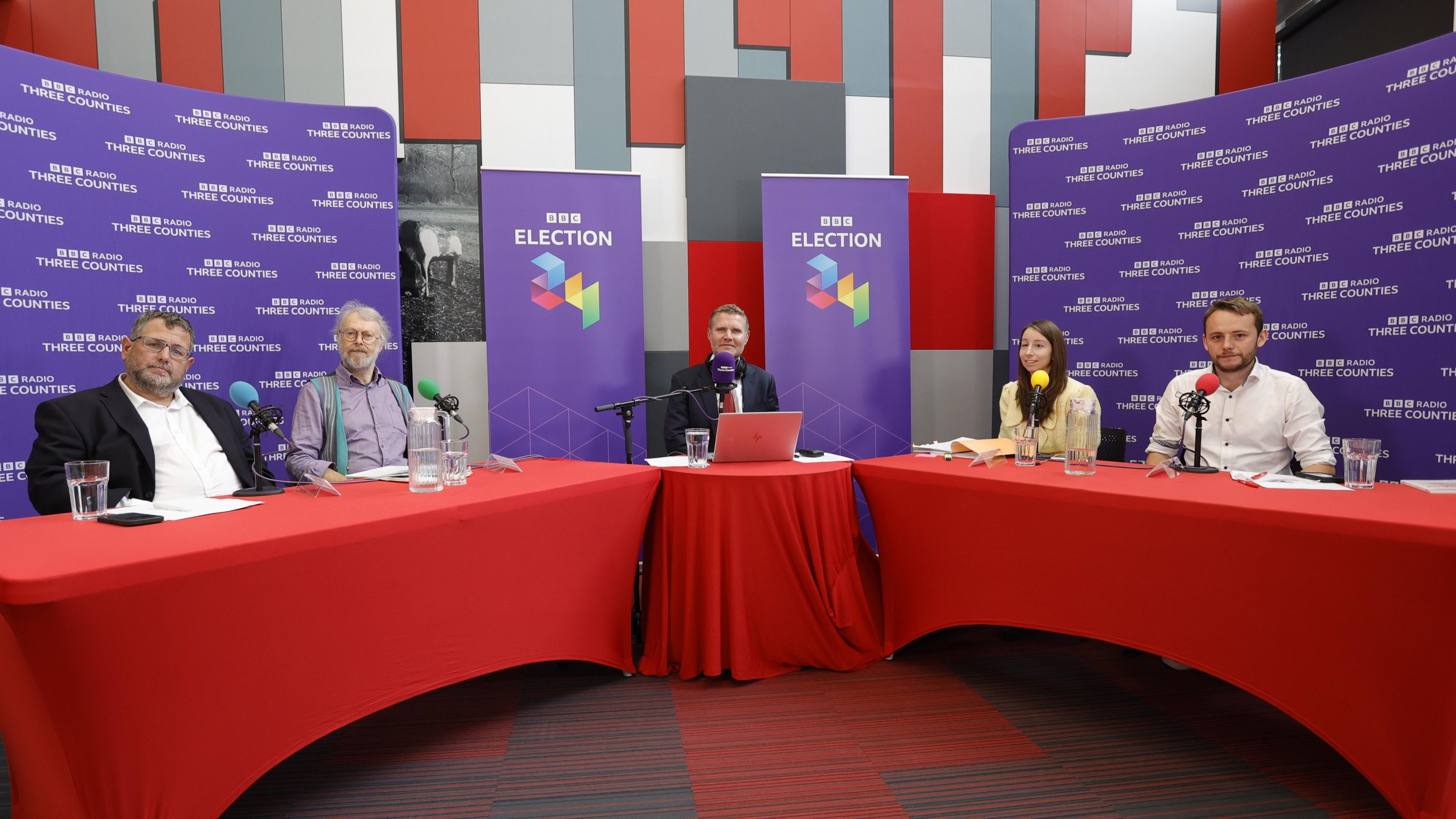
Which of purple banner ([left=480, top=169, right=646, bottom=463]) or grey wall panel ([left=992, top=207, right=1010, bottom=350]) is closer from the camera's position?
purple banner ([left=480, top=169, right=646, bottom=463])

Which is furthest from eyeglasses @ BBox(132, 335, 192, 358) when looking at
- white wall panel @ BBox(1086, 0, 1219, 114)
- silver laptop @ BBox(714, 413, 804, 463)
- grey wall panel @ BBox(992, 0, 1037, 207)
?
white wall panel @ BBox(1086, 0, 1219, 114)

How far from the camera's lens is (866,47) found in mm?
4703

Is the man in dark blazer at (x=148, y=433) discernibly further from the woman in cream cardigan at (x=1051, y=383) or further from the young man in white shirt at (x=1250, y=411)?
the young man in white shirt at (x=1250, y=411)

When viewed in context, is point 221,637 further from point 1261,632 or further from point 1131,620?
point 1261,632

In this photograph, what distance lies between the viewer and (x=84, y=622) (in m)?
1.33

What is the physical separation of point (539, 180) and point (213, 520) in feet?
9.12

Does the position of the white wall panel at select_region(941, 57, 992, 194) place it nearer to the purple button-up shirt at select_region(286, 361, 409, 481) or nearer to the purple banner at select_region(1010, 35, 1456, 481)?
the purple banner at select_region(1010, 35, 1456, 481)

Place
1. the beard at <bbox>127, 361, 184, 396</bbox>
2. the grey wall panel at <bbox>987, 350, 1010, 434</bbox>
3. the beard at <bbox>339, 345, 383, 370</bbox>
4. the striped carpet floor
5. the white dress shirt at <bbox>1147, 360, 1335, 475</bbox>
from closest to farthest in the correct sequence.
Result: the striped carpet floor < the beard at <bbox>127, 361, 184, 396</bbox> < the white dress shirt at <bbox>1147, 360, 1335, 475</bbox> < the beard at <bbox>339, 345, 383, 370</bbox> < the grey wall panel at <bbox>987, 350, 1010, 434</bbox>

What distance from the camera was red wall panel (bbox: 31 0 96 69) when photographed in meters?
4.04

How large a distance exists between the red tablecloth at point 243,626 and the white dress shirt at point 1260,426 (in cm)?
264

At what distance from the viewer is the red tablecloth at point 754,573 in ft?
8.59

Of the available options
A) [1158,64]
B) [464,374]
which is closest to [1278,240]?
[1158,64]

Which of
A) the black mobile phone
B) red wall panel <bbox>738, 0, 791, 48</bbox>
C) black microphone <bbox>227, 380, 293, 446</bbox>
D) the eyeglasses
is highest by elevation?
red wall panel <bbox>738, 0, 791, 48</bbox>

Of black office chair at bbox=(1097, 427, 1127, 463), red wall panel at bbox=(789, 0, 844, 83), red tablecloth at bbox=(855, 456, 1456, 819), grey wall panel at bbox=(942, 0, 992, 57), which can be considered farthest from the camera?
grey wall panel at bbox=(942, 0, 992, 57)
